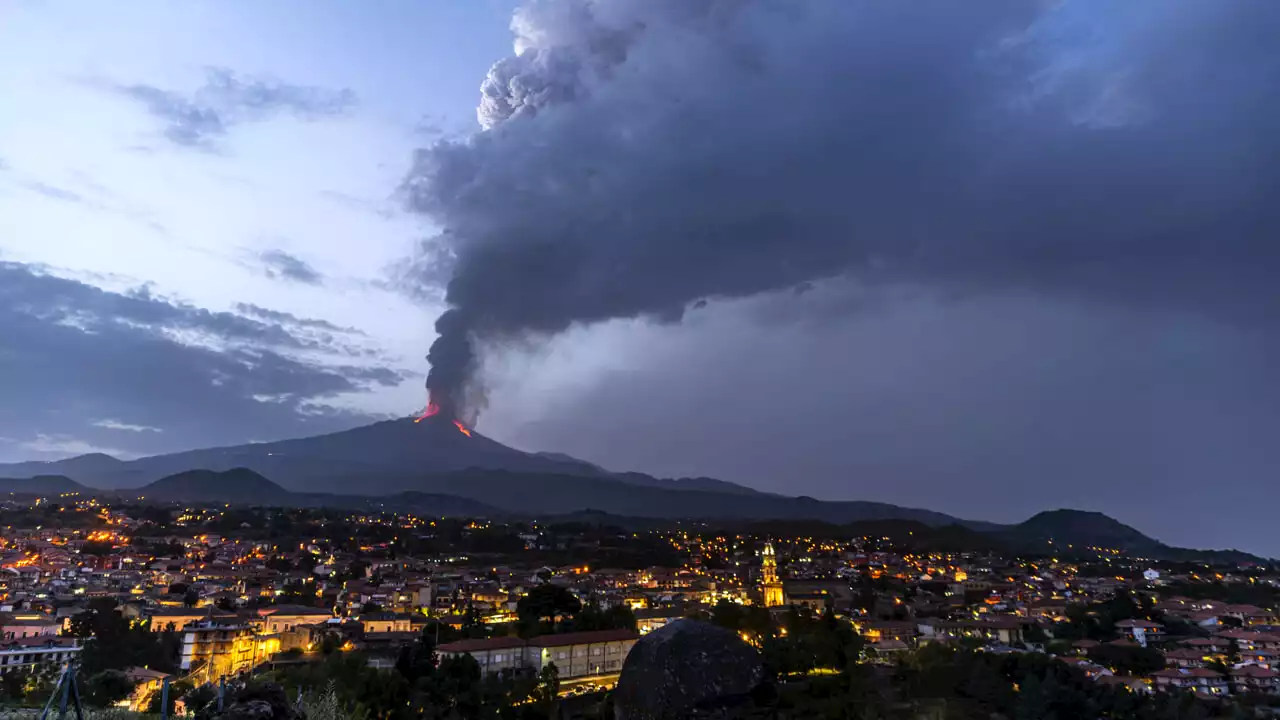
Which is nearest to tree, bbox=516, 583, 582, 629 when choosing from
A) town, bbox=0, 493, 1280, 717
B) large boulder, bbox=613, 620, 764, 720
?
town, bbox=0, 493, 1280, 717

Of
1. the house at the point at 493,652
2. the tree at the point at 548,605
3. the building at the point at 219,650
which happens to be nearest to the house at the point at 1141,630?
the tree at the point at 548,605

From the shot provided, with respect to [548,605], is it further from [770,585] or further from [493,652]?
[770,585]

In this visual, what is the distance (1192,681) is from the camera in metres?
35.4

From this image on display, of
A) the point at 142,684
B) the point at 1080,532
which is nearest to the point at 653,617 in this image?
the point at 142,684

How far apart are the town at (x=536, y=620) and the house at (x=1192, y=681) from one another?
0.13m

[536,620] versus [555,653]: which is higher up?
[536,620]

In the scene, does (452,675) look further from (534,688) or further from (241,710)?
(241,710)

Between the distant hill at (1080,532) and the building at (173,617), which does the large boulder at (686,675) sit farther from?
the distant hill at (1080,532)

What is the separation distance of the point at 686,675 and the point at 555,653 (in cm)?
1057

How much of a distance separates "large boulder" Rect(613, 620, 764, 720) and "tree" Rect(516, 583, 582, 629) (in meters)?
13.5

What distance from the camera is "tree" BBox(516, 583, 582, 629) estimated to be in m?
44.5

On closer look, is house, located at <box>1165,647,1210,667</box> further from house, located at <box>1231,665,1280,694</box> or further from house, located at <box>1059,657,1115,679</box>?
house, located at <box>1059,657,1115,679</box>

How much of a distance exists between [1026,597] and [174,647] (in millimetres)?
68164

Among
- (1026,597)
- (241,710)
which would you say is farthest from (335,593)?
(1026,597)
